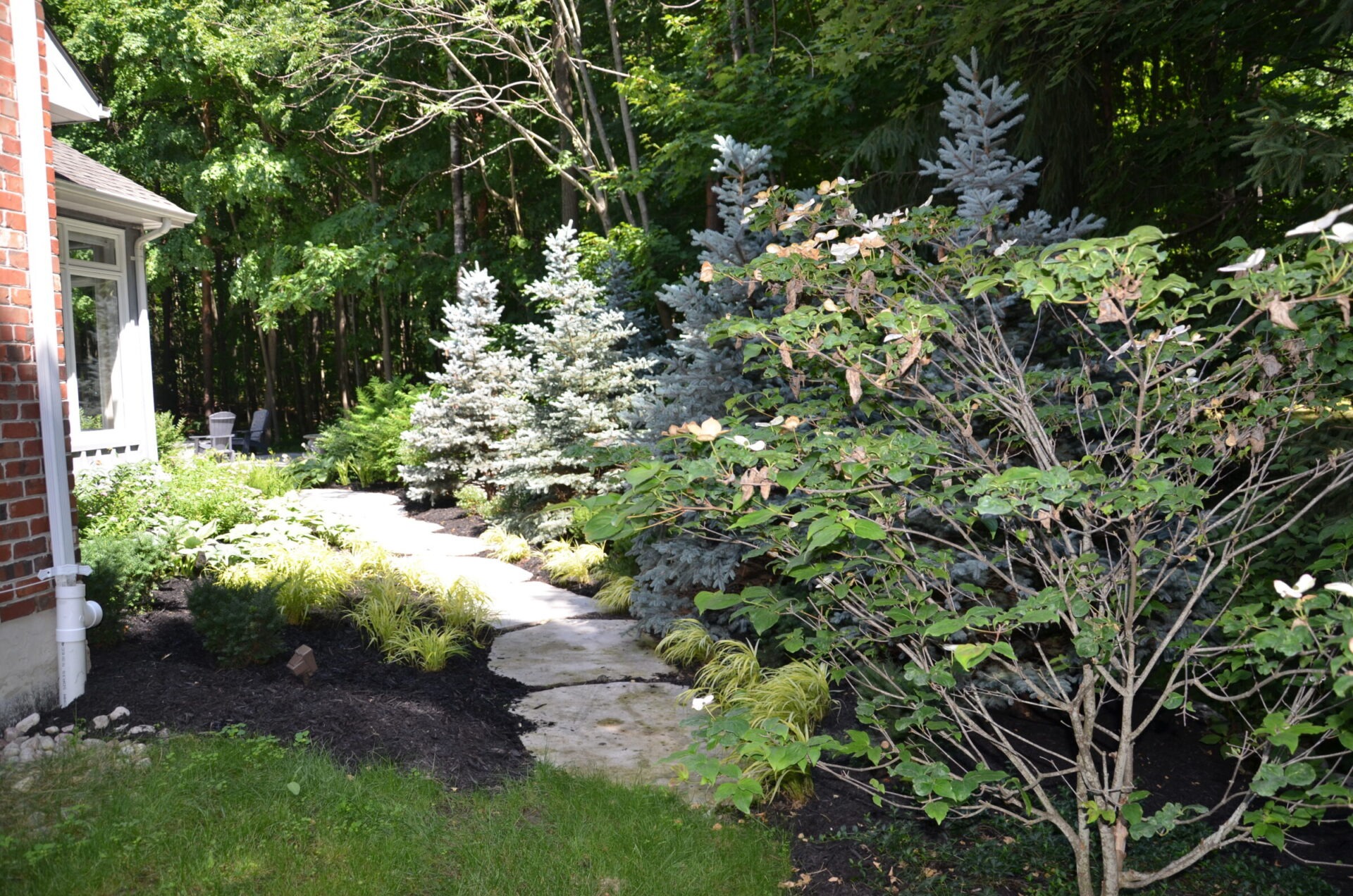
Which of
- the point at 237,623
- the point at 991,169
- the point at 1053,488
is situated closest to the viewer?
the point at 1053,488

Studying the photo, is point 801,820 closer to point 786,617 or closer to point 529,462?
point 786,617

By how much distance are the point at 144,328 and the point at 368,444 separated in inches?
159

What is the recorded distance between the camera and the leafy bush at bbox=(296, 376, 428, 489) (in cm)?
1176

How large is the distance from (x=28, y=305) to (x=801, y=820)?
3818mm

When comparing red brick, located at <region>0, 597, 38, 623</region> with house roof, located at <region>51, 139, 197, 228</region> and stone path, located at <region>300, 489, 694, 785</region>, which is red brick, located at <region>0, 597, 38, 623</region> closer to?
stone path, located at <region>300, 489, 694, 785</region>

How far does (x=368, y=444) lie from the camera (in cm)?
1216

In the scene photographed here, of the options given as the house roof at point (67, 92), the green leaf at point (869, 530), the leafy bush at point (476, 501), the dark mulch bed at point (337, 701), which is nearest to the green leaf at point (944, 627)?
the green leaf at point (869, 530)

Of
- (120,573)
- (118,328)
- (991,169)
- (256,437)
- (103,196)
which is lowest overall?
(120,573)

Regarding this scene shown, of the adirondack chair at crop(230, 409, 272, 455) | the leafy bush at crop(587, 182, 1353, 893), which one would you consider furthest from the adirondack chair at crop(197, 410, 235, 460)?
the leafy bush at crop(587, 182, 1353, 893)

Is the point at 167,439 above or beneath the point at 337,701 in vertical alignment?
above

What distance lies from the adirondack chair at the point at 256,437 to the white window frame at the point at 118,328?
8.14 metres

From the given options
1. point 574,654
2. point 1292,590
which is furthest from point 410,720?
point 1292,590

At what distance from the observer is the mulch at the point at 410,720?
3127 millimetres

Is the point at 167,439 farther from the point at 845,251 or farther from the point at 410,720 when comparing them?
the point at 845,251
